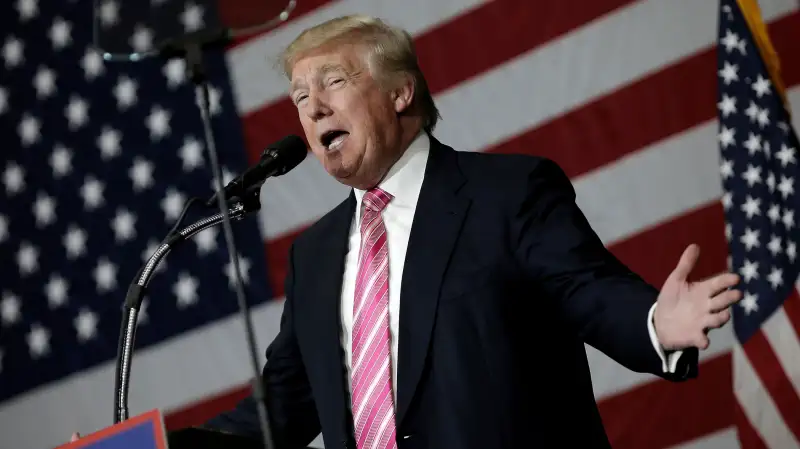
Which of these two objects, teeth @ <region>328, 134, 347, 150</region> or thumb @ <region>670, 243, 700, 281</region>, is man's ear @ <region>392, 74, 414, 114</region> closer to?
teeth @ <region>328, 134, 347, 150</region>

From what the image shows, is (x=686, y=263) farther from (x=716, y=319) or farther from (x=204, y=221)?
(x=204, y=221)

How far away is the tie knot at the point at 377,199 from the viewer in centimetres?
196

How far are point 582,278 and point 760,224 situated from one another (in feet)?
3.92

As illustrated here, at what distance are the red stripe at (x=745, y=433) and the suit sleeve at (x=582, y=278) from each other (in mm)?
1212

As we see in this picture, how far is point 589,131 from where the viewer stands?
294 cm

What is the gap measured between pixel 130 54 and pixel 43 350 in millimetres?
2132

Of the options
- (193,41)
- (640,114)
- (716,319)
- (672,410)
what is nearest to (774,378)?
(672,410)

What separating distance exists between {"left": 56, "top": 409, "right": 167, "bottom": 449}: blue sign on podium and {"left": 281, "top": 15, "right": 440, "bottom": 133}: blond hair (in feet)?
2.98

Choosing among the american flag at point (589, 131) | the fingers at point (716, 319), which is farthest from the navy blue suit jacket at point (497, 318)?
the american flag at point (589, 131)

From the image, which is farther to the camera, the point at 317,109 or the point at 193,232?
the point at 317,109

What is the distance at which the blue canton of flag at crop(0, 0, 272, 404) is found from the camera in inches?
130

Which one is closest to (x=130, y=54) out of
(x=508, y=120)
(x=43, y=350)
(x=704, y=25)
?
(x=508, y=120)

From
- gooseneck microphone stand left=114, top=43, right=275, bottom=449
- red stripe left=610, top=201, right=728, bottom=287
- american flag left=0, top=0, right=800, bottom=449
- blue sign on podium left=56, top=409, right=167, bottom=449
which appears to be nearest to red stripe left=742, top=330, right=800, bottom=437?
american flag left=0, top=0, right=800, bottom=449

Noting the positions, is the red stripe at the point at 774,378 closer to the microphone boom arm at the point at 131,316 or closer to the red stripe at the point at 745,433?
the red stripe at the point at 745,433
